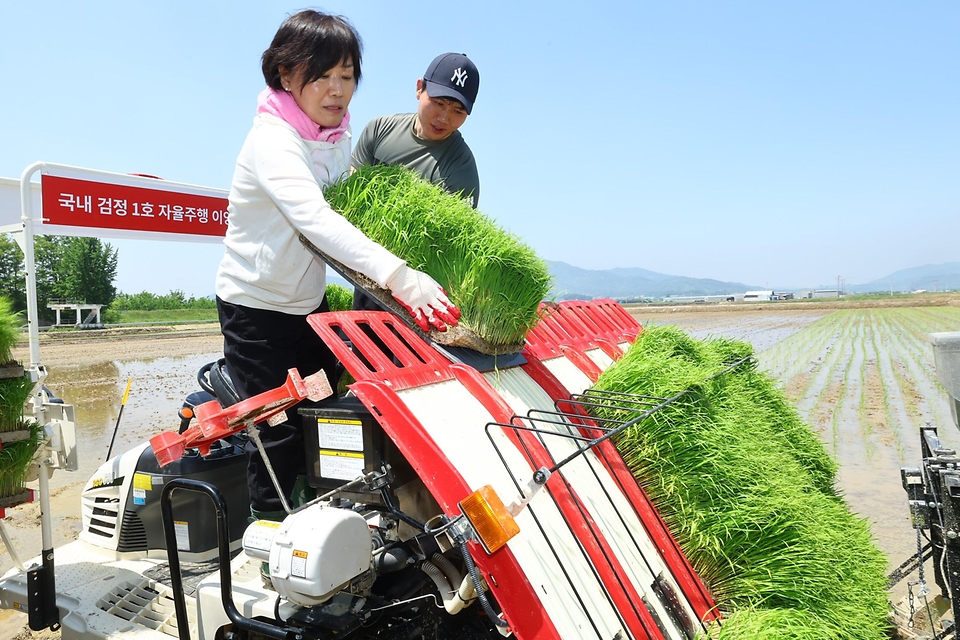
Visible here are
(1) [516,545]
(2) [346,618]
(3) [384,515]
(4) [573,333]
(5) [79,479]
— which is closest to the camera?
(1) [516,545]

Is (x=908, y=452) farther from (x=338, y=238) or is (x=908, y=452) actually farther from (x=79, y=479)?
(x=79, y=479)

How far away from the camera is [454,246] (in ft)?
8.28

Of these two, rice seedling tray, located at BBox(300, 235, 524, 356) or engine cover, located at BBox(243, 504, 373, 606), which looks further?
rice seedling tray, located at BBox(300, 235, 524, 356)

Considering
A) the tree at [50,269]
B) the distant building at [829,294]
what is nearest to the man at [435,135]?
the tree at [50,269]

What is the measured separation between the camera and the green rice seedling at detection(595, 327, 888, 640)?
2.17m

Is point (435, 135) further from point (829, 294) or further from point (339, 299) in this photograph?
point (829, 294)

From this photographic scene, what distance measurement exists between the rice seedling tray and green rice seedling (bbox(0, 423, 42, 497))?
1767 millimetres

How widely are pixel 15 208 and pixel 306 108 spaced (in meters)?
1.95

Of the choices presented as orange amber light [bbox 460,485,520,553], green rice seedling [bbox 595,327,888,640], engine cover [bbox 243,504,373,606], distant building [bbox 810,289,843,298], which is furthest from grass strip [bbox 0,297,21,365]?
distant building [bbox 810,289,843,298]

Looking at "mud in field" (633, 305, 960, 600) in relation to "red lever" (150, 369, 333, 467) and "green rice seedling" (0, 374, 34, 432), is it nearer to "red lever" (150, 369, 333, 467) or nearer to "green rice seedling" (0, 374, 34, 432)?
"red lever" (150, 369, 333, 467)

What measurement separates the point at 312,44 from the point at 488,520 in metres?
1.79

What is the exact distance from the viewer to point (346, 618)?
6.40 ft

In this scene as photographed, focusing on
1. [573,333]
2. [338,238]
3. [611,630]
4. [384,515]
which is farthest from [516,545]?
[573,333]

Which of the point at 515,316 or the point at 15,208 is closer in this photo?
the point at 515,316
